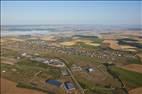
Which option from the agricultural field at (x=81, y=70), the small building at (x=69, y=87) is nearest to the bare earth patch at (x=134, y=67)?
the agricultural field at (x=81, y=70)

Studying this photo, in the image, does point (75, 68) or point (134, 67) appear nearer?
point (134, 67)

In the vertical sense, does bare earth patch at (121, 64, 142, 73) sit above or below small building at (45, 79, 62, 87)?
above

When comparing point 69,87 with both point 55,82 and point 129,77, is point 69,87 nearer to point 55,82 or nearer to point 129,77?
point 55,82

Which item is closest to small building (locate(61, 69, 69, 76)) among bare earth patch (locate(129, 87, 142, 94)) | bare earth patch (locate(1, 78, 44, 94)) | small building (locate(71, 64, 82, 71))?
small building (locate(71, 64, 82, 71))

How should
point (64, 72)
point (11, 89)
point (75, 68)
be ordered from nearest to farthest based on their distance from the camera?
point (11, 89), point (64, 72), point (75, 68)

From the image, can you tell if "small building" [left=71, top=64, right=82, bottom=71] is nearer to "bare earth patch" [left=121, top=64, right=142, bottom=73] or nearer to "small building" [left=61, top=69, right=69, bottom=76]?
"small building" [left=61, top=69, right=69, bottom=76]

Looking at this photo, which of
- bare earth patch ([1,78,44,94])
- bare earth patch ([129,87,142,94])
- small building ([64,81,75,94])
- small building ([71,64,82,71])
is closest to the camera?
bare earth patch ([129,87,142,94])

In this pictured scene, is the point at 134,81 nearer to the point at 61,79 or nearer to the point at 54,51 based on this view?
the point at 61,79

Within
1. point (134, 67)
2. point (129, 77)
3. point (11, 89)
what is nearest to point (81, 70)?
point (129, 77)

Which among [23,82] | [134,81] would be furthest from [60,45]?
[134,81]
